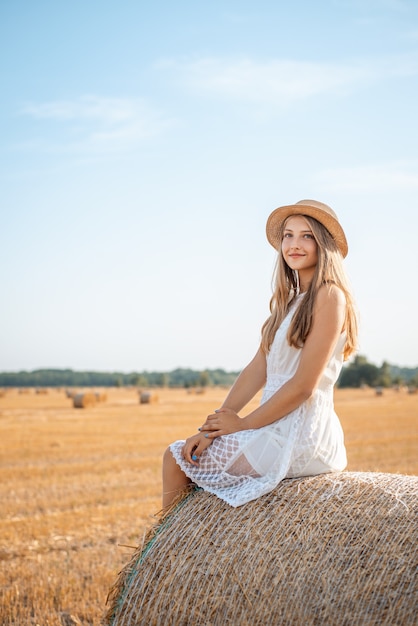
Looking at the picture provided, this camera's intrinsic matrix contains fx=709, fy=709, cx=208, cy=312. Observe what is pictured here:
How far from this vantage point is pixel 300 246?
374 cm

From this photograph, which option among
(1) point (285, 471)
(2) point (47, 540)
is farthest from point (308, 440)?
(2) point (47, 540)

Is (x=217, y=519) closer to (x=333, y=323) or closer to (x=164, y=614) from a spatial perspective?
(x=164, y=614)

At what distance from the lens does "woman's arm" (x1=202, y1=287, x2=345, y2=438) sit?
3.40m

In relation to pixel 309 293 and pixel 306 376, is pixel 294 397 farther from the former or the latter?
pixel 309 293

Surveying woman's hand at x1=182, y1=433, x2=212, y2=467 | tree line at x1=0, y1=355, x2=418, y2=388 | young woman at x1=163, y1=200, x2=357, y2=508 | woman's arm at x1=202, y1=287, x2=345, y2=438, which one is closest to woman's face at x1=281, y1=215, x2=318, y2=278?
young woman at x1=163, y1=200, x2=357, y2=508

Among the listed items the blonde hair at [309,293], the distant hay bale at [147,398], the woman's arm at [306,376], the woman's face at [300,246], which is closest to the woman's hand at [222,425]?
the woman's arm at [306,376]

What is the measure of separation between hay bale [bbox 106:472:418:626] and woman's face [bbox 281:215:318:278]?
1104 mm

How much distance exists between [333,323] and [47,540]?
166 inches

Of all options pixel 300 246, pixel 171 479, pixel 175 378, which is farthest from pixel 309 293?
pixel 175 378

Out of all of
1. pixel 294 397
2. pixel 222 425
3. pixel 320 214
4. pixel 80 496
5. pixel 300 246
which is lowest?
pixel 80 496

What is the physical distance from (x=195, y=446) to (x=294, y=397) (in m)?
0.54

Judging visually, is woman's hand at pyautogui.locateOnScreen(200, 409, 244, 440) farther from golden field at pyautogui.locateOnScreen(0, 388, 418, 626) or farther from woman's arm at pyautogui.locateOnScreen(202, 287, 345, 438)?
golden field at pyautogui.locateOnScreen(0, 388, 418, 626)

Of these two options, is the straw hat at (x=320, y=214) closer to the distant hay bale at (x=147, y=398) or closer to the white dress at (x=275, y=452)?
the white dress at (x=275, y=452)

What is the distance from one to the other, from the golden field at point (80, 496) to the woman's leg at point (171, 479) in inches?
43.8
